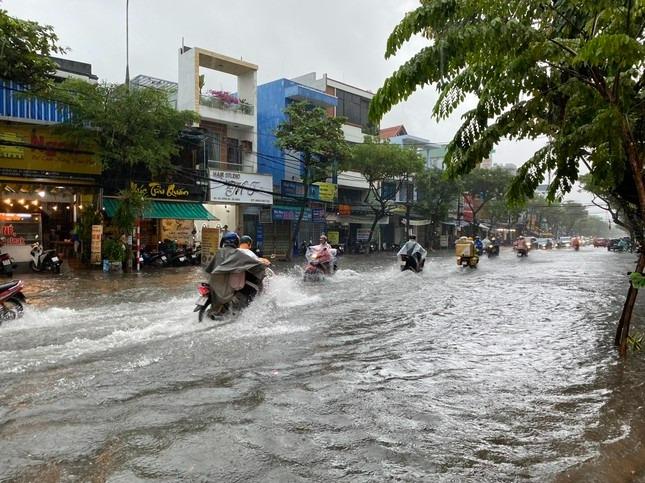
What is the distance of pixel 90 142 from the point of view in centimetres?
1966

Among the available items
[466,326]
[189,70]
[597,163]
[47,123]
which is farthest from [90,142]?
[597,163]

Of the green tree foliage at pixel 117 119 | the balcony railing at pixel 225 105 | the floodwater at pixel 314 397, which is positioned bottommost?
the floodwater at pixel 314 397

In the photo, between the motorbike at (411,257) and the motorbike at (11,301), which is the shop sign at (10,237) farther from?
the motorbike at (411,257)

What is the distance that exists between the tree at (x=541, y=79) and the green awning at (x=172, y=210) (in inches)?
692

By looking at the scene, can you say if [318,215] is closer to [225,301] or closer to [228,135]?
[228,135]

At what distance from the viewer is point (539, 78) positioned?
5809 mm

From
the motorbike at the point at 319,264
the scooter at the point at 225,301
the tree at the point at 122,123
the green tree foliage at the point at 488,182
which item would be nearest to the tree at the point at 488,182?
the green tree foliage at the point at 488,182

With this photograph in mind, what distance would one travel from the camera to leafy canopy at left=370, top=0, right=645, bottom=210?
4516 millimetres

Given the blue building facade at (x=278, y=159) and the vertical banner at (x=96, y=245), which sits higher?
the blue building facade at (x=278, y=159)

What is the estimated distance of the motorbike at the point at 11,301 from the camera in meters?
8.45

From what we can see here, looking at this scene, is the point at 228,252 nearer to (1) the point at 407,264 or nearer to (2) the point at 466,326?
(2) the point at 466,326

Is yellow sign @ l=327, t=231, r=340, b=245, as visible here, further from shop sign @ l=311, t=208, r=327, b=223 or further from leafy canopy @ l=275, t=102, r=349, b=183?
leafy canopy @ l=275, t=102, r=349, b=183

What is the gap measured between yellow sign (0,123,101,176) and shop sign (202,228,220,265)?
5706 millimetres

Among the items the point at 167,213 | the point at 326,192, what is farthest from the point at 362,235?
the point at 167,213
